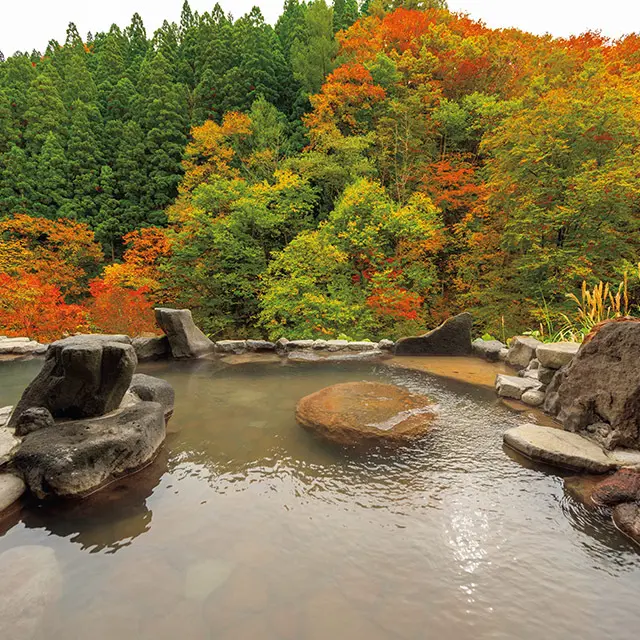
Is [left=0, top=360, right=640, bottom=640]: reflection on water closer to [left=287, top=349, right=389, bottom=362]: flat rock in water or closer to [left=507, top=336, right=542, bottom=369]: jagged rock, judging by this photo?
[left=507, top=336, right=542, bottom=369]: jagged rock

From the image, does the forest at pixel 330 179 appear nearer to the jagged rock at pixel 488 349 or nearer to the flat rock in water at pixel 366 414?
the jagged rock at pixel 488 349

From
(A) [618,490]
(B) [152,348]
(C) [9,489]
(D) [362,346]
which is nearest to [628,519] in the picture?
(A) [618,490]

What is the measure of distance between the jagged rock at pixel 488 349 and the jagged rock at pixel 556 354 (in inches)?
85.3

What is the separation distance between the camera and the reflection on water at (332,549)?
191 cm

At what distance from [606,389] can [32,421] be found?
18.6ft

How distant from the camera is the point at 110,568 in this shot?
2.26 m

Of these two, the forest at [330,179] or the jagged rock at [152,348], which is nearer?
the jagged rock at [152,348]

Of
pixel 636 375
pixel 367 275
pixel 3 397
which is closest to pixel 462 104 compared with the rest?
pixel 367 275

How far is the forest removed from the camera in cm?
837

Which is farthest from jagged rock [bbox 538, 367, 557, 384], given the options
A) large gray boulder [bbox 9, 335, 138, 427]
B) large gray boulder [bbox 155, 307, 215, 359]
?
large gray boulder [bbox 155, 307, 215, 359]

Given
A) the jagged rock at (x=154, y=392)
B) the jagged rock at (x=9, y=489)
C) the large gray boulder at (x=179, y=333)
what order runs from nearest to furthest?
the jagged rock at (x=9, y=489)
the jagged rock at (x=154, y=392)
the large gray boulder at (x=179, y=333)

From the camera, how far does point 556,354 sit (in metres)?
4.88

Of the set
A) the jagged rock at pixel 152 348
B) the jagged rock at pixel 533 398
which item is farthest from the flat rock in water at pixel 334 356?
the jagged rock at pixel 533 398

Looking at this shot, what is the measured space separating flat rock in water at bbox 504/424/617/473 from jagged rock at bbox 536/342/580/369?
4.34 feet
